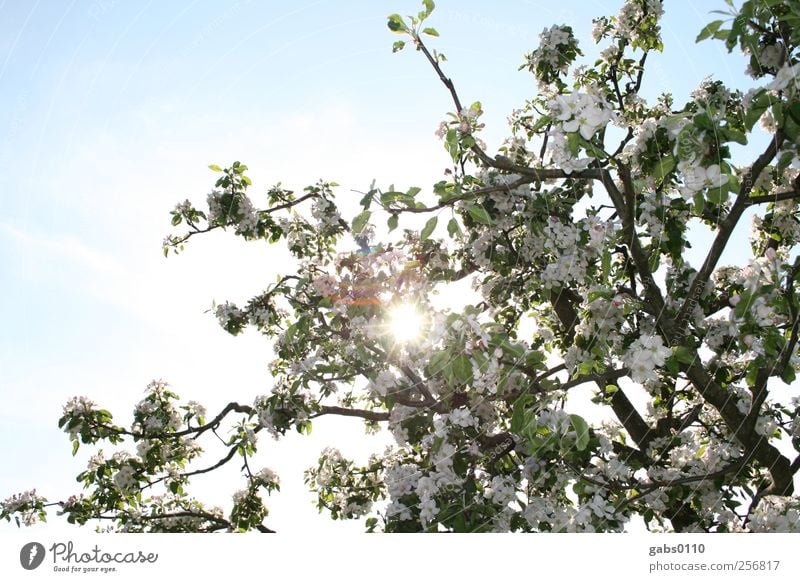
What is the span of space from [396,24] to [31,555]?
12.3 ft

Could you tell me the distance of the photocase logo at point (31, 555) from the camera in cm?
356

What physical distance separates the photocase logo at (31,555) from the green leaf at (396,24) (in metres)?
3.68

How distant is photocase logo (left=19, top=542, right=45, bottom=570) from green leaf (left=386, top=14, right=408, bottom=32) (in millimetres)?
3683

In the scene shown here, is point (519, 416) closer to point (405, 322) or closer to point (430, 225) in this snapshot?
point (430, 225)

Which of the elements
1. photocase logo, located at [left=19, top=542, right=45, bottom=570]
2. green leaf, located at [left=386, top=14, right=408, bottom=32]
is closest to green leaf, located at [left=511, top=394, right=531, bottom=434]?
green leaf, located at [left=386, top=14, right=408, bottom=32]

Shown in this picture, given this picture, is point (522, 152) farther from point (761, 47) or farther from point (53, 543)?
point (53, 543)

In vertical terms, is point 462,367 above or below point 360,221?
below

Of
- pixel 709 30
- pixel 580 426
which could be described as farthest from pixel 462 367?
pixel 709 30

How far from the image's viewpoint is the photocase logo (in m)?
3.56

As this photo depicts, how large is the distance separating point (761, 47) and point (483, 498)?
375 centimetres

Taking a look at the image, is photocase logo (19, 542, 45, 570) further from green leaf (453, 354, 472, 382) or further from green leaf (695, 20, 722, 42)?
green leaf (695, 20, 722, 42)

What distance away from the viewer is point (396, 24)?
4.12m

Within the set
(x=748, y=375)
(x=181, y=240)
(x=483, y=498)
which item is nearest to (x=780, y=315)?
(x=748, y=375)

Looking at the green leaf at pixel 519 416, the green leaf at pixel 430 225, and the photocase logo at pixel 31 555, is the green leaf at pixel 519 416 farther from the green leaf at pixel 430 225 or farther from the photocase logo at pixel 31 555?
the photocase logo at pixel 31 555
